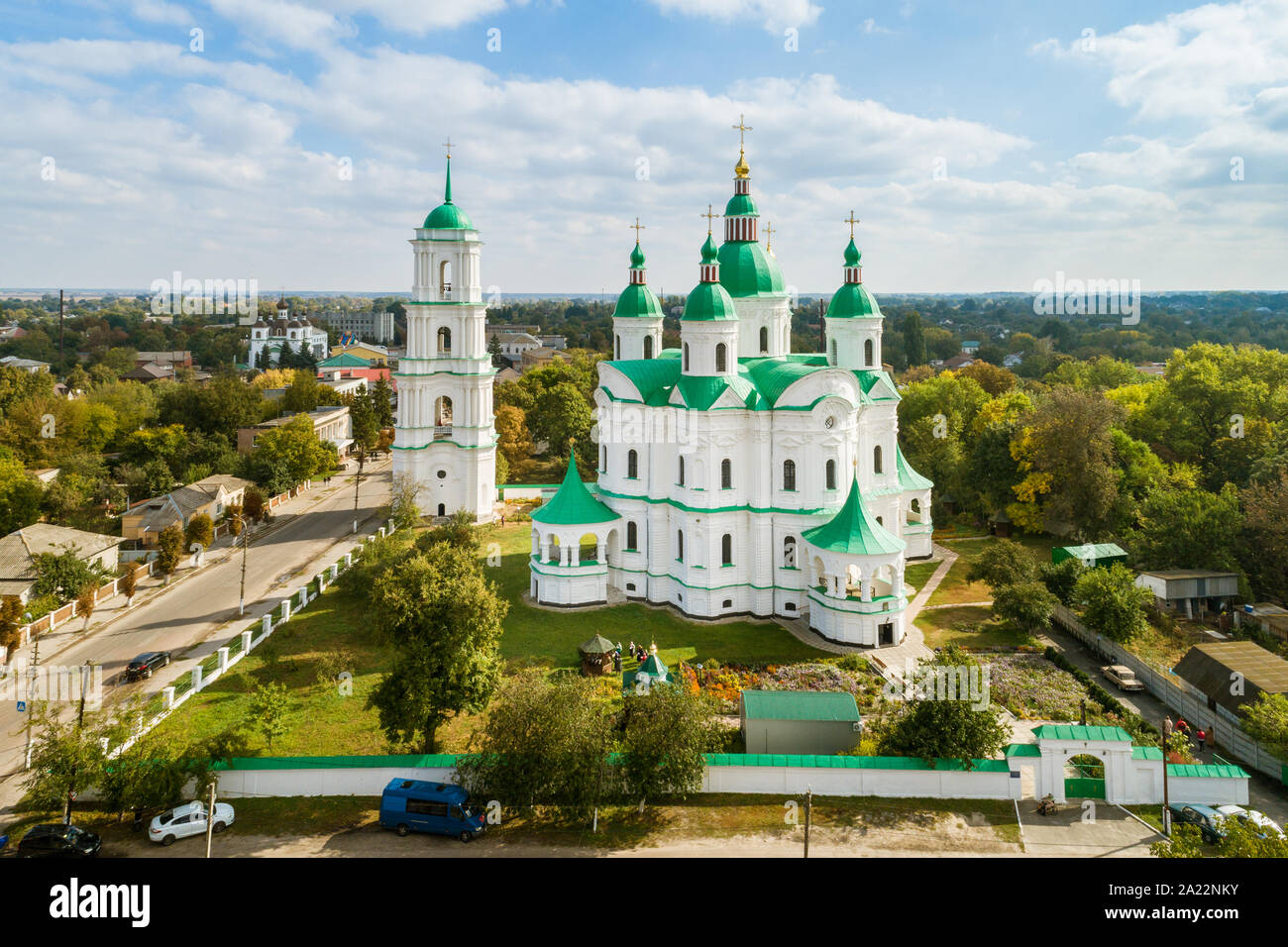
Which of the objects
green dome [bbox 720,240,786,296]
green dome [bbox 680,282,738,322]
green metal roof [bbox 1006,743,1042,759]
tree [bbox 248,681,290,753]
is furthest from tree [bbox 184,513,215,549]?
green metal roof [bbox 1006,743,1042,759]

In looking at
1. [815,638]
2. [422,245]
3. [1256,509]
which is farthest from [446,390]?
[1256,509]

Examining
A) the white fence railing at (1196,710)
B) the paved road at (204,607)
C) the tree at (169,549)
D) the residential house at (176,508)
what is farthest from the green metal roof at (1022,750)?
the residential house at (176,508)

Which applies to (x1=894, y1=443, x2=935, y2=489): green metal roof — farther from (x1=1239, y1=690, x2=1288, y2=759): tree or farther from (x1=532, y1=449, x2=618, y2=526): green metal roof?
(x1=1239, y1=690, x2=1288, y2=759): tree

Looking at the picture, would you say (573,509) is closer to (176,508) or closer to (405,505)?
(405,505)

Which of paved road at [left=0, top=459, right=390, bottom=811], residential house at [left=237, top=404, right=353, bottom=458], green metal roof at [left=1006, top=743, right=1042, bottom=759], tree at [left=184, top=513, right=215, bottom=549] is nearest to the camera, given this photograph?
green metal roof at [left=1006, top=743, right=1042, bottom=759]

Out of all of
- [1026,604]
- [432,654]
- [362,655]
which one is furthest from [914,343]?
[432,654]

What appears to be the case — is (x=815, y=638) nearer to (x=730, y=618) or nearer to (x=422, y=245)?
(x=730, y=618)

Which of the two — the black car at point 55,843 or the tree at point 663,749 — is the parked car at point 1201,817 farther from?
the black car at point 55,843
